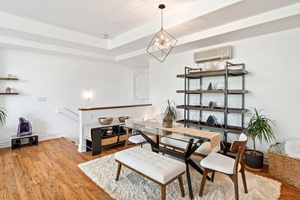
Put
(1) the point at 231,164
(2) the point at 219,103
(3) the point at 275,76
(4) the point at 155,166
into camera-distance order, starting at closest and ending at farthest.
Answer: (4) the point at 155,166 < (1) the point at 231,164 < (3) the point at 275,76 < (2) the point at 219,103

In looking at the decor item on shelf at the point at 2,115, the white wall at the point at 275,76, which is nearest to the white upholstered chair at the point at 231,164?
the white wall at the point at 275,76

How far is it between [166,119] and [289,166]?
2.01m

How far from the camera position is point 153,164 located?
205cm

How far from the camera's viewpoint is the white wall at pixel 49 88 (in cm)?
420

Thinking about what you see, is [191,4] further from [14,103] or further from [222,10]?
[14,103]

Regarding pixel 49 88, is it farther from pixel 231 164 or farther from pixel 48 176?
pixel 231 164

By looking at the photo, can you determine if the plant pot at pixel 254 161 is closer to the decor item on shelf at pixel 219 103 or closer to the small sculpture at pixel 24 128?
the decor item on shelf at pixel 219 103

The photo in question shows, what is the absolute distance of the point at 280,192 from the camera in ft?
7.48

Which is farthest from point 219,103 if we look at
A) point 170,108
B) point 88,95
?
point 88,95

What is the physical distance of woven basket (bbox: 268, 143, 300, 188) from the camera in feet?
7.98

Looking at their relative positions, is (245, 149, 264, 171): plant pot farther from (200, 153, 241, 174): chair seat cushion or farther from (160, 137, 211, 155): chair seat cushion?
(200, 153, 241, 174): chair seat cushion

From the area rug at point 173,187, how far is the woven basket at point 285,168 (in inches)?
7.7

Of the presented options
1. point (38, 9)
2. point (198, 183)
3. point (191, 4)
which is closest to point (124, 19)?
point (191, 4)

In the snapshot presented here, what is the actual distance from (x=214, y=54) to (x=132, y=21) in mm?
1911
